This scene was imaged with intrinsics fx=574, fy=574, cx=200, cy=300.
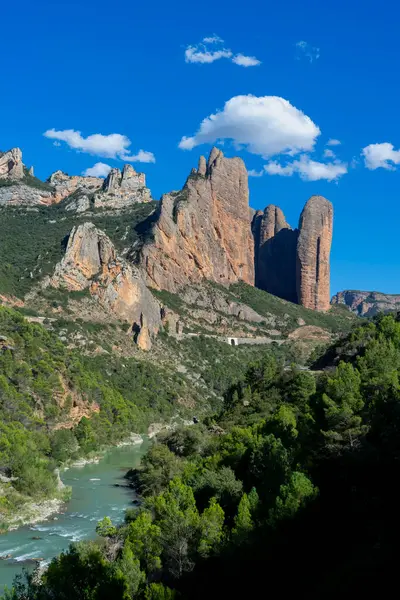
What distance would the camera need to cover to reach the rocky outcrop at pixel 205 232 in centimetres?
14100

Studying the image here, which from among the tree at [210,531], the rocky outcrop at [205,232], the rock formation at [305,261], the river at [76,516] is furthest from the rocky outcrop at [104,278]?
the tree at [210,531]

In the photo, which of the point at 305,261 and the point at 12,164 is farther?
the point at 305,261

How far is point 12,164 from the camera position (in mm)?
170000

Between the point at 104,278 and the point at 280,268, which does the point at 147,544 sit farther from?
the point at 280,268

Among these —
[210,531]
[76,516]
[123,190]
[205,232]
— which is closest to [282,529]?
[210,531]

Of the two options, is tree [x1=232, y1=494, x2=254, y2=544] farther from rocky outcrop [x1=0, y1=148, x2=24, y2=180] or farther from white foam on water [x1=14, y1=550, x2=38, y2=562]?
rocky outcrop [x1=0, y1=148, x2=24, y2=180]

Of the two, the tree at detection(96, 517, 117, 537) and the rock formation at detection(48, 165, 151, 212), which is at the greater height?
the rock formation at detection(48, 165, 151, 212)

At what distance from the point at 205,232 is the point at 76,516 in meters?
124

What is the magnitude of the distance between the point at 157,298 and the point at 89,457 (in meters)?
71.5

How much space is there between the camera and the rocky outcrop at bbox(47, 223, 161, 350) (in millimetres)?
112312

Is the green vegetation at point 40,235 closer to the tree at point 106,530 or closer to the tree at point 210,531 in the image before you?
the tree at point 106,530

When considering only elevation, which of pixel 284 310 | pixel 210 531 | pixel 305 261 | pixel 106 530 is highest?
pixel 305 261

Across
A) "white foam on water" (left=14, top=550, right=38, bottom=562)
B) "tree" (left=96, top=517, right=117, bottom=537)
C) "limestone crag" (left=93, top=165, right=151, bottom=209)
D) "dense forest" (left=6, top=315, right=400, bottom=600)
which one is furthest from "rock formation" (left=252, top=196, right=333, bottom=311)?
"white foam on water" (left=14, top=550, right=38, bottom=562)

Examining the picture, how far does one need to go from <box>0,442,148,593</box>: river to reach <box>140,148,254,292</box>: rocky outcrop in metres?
82.0
